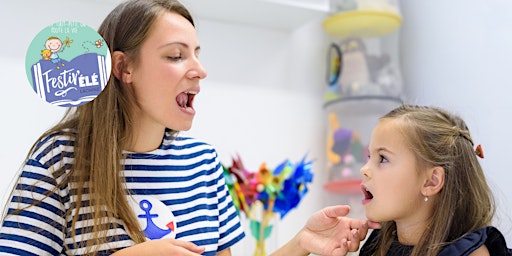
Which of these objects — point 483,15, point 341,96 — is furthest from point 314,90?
point 483,15

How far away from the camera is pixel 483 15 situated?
2.25 metres

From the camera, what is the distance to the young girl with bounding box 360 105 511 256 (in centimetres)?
142

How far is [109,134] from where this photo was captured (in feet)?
4.83

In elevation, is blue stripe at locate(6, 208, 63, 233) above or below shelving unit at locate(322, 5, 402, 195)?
below

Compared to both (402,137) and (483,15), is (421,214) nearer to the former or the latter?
(402,137)

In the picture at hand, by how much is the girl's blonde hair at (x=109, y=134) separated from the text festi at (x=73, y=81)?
0.67ft

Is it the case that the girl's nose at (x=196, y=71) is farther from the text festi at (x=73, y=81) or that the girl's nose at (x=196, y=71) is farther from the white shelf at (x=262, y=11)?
the white shelf at (x=262, y=11)

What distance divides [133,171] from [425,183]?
629 mm

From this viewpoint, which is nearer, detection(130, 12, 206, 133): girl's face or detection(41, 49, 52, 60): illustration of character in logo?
detection(41, 49, 52, 60): illustration of character in logo

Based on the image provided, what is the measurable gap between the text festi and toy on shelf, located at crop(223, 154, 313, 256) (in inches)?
34.9

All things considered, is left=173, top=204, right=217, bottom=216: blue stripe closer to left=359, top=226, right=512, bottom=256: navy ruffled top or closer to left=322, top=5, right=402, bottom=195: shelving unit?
left=359, top=226, right=512, bottom=256: navy ruffled top


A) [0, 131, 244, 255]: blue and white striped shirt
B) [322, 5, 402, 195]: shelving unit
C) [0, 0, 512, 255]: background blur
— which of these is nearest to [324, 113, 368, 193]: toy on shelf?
[322, 5, 402, 195]: shelving unit

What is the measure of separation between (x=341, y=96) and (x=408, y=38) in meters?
0.38

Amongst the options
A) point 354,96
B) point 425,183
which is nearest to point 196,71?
point 425,183
